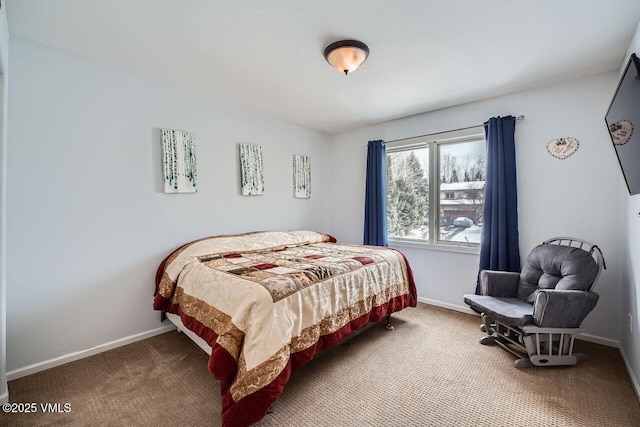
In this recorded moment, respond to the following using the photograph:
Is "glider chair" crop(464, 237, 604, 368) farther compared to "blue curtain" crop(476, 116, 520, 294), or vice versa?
"blue curtain" crop(476, 116, 520, 294)

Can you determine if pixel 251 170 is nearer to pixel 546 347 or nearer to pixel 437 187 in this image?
pixel 437 187

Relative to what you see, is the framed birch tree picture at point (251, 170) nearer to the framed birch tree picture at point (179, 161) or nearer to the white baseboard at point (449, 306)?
the framed birch tree picture at point (179, 161)

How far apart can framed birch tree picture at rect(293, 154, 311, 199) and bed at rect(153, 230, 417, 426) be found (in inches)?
44.7

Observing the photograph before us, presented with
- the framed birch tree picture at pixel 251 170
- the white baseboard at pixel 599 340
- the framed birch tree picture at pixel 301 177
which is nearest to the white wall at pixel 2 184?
the framed birch tree picture at pixel 251 170

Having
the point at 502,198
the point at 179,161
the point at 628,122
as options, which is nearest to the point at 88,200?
the point at 179,161

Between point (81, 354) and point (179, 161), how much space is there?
185 centimetres

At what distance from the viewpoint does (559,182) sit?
2.76 metres

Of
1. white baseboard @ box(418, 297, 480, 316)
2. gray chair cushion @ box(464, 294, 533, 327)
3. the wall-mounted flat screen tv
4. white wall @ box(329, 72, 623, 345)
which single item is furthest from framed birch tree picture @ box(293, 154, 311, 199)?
the wall-mounted flat screen tv

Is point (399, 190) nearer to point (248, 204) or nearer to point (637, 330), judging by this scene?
point (248, 204)

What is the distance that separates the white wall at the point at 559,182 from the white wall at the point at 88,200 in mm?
2876

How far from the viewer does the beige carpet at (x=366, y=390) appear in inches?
65.1

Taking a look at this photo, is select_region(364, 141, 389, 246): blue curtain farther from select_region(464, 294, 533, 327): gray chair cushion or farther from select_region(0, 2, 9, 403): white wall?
select_region(0, 2, 9, 403): white wall

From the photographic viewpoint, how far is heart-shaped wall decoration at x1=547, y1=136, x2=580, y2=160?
2680mm

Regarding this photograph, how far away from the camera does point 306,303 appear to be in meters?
1.92
